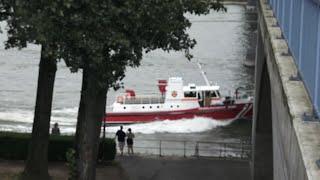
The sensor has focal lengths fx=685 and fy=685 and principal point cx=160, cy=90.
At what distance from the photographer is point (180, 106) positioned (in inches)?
1975

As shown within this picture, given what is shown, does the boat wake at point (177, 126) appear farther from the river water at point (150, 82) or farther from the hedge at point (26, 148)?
the hedge at point (26, 148)

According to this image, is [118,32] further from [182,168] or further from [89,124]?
[182,168]

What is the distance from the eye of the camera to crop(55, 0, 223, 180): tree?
41.4ft

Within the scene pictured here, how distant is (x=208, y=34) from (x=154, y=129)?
58.2 m

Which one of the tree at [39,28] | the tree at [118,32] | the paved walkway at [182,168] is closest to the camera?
the tree at [39,28]

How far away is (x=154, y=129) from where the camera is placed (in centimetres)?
4781

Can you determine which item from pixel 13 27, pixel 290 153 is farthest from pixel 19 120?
pixel 290 153

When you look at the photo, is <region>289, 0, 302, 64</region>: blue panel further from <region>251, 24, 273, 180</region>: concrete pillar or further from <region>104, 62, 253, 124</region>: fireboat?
<region>104, 62, 253, 124</region>: fireboat

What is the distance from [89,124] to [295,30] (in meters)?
9.25

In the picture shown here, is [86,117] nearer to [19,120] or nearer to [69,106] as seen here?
[19,120]

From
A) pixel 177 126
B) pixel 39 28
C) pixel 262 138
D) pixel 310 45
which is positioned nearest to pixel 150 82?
pixel 177 126

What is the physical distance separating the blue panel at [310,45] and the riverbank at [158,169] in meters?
14.2

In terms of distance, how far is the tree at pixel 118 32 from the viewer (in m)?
12.6

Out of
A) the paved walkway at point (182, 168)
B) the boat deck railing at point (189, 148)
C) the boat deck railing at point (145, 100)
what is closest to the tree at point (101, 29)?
the paved walkway at point (182, 168)
